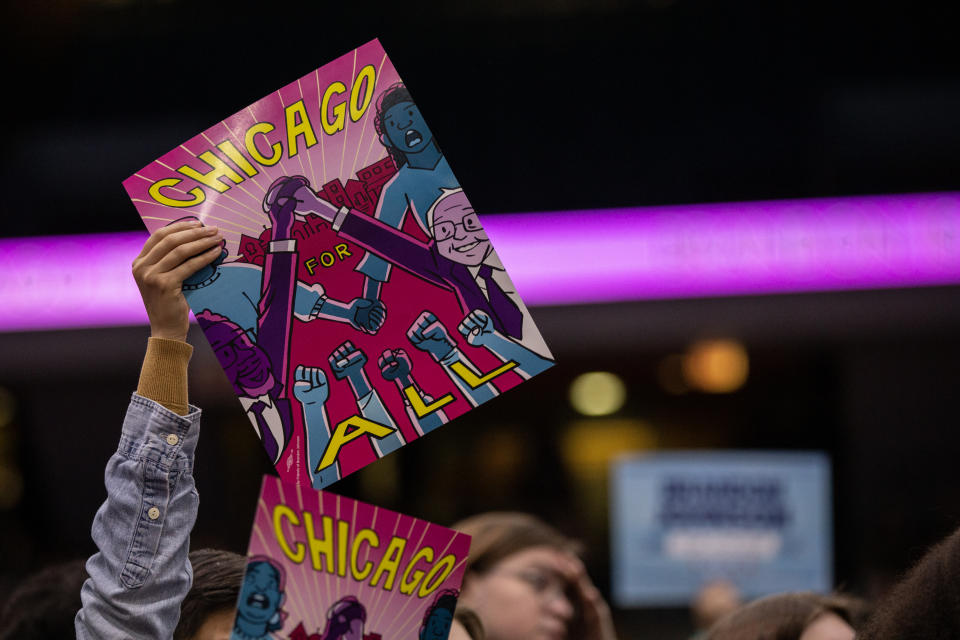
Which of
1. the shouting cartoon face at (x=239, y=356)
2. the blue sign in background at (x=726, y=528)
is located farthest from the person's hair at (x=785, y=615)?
the blue sign in background at (x=726, y=528)

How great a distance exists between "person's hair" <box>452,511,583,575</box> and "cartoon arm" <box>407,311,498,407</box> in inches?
53.6

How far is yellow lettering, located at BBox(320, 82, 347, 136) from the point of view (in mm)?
1683

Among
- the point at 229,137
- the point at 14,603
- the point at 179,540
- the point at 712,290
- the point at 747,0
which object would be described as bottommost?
the point at 14,603

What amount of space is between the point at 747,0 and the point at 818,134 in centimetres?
80

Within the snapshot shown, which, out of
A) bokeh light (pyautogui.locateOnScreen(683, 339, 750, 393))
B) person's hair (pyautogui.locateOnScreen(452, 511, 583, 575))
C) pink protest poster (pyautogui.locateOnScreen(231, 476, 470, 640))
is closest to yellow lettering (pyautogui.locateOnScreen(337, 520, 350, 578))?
pink protest poster (pyautogui.locateOnScreen(231, 476, 470, 640))

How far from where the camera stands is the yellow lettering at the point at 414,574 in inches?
57.9

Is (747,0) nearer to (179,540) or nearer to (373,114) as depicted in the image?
(373,114)

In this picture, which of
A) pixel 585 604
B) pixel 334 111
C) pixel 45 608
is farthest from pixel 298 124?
pixel 585 604

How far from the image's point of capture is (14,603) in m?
2.31

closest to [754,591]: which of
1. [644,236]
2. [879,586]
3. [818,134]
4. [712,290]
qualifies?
[879,586]

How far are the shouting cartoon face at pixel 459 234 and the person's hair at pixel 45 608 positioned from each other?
1166mm

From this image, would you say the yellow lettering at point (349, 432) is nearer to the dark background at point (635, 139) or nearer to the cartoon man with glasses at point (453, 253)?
the cartoon man with glasses at point (453, 253)

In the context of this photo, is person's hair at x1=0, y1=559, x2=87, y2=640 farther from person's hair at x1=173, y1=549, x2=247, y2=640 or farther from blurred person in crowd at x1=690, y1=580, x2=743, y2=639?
blurred person in crowd at x1=690, y1=580, x2=743, y2=639

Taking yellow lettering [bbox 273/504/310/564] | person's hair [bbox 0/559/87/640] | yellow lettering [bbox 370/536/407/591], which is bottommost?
person's hair [bbox 0/559/87/640]
